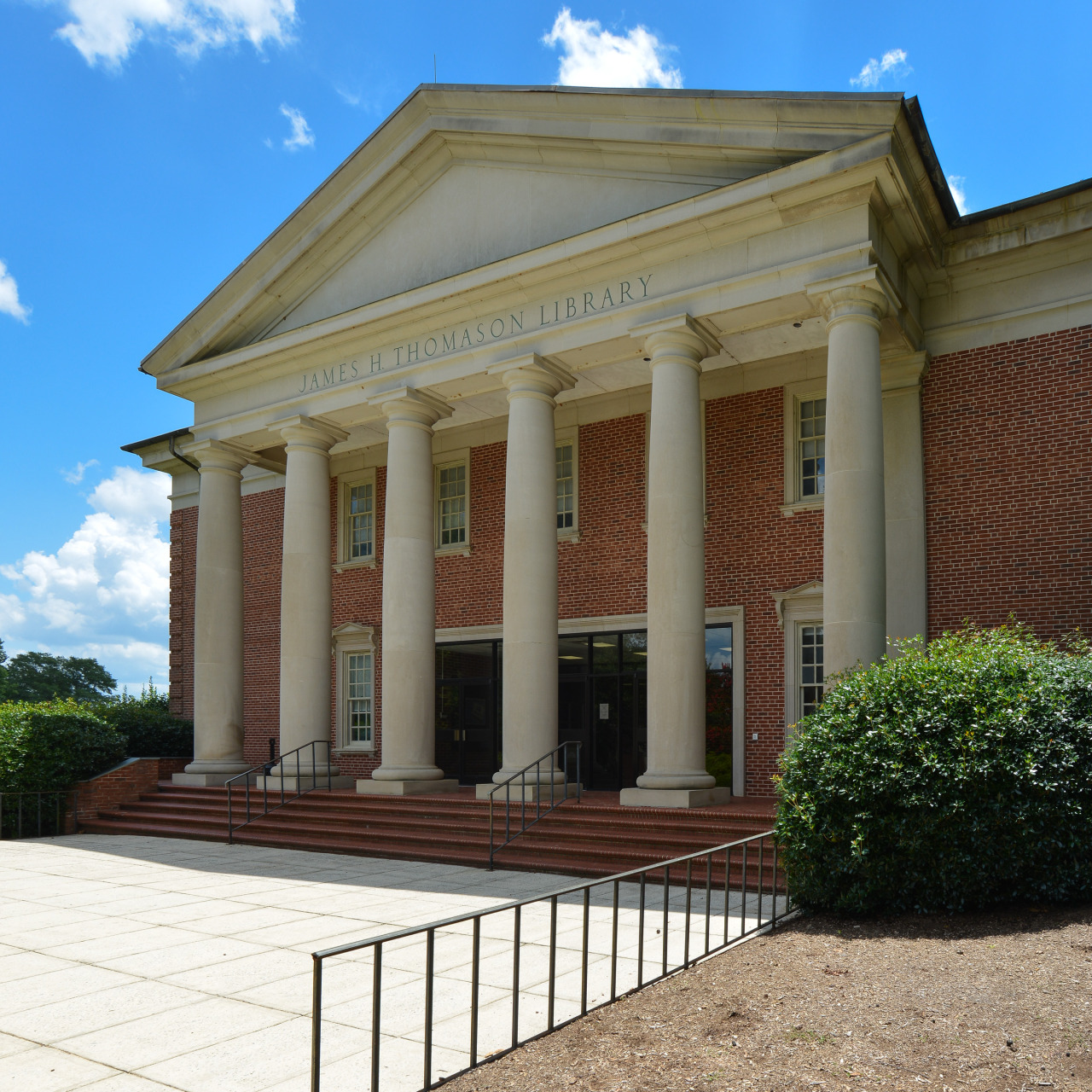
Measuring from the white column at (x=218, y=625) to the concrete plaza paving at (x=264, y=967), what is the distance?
6617 mm

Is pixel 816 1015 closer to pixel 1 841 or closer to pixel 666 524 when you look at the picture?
pixel 666 524

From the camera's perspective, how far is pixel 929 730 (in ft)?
31.0

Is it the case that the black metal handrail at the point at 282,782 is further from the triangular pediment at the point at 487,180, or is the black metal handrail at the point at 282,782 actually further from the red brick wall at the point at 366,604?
the triangular pediment at the point at 487,180

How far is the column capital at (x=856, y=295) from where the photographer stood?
1390cm

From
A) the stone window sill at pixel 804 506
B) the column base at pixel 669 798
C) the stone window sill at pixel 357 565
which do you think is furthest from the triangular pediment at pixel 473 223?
the column base at pixel 669 798

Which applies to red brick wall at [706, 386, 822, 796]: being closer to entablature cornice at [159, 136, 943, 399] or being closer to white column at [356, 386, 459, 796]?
entablature cornice at [159, 136, 943, 399]

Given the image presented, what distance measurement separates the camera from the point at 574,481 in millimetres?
20719

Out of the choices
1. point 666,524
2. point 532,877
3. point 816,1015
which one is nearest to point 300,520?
point 666,524

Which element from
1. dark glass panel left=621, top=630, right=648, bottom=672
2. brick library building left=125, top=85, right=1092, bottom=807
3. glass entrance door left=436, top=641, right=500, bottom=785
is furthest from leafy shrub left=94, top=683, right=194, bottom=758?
dark glass panel left=621, top=630, right=648, bottom=672

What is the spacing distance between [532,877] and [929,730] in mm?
6015

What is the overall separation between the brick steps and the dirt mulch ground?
179 inches

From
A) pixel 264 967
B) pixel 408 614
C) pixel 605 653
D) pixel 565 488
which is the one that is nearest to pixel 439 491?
pixel 565 488

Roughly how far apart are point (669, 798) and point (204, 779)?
10.7 m

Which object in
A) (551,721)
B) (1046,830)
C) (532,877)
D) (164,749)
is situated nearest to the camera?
(1046,830)
